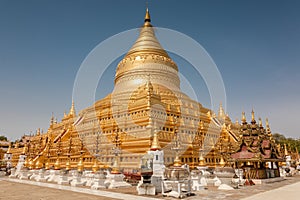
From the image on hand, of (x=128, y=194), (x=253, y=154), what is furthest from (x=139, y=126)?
(x=128, y=194)

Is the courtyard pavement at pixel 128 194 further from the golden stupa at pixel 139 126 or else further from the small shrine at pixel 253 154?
the small shrine at pixel 253 154

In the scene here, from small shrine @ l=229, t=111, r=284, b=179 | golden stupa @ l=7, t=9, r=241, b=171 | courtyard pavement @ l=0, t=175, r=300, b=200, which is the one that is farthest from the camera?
golden stupa @ l=7, t=9, r=241, b=171

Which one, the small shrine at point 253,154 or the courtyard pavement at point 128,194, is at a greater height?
the small shrine at point 253,154

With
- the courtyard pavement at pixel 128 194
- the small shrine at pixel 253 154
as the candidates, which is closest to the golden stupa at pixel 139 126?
the small shrine at pixel 253 154

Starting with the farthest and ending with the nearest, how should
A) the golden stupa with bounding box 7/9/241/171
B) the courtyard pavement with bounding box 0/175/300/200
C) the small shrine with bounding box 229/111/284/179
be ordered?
the golden stupa with bounding box 7/9/241/171, the small shrine with bounding box 229/111/284/179, the courtyard pavement with bounding box 0/175/300/200

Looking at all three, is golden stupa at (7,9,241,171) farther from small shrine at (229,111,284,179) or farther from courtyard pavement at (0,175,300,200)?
courtyard pavement at (0,175,300,200)

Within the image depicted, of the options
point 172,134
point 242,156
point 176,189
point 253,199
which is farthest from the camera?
point 172,134

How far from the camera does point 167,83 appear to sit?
113ft

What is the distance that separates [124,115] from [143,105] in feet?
11.7

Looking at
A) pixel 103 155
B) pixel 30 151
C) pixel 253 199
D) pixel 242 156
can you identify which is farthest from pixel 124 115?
pixel 253 199

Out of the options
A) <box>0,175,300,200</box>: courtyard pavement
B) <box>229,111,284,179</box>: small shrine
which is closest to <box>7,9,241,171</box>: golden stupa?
<box>229,111,284,179</box>: small shrine

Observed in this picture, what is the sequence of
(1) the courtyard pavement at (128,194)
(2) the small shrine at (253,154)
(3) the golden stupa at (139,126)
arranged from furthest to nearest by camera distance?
(3) the golden stupa at (139,126), (2) the small shrine at (253,154), (1) the courtyard pavement at (128,194)

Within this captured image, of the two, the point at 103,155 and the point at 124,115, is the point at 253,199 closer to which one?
the point at 103,155

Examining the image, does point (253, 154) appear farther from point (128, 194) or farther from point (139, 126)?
point (128, 194)
